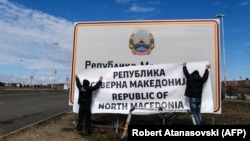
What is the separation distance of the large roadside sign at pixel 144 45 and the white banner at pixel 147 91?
796mm

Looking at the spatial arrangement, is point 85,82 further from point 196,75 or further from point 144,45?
point 196,75

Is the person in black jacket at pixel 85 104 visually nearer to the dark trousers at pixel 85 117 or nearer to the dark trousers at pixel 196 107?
the dark trousers at pixel 85 117

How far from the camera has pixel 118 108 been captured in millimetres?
11414

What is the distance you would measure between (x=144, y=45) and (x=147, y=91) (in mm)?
1945

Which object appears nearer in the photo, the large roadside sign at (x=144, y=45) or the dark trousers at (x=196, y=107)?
the dark trousers at (x=196, y=107)

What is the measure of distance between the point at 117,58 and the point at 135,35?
981mm

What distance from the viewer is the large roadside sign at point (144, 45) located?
12.2 metres

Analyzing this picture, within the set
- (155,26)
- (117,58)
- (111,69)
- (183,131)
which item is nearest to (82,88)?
(111,69)

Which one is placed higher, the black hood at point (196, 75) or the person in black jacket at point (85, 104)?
the black hood at point (196, 75)

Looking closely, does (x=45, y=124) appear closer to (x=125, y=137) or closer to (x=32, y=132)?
(x=32, y=132)

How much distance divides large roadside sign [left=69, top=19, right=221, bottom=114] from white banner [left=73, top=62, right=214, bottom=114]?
0.80m

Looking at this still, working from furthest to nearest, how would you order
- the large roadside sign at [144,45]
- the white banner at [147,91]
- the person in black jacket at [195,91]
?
1. the large roadside sign at [144,45]
2. the white banner at [147,91]
3. the person in black jacket at [195,91]

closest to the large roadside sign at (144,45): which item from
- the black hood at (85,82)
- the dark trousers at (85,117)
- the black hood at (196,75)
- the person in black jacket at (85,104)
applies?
the black hood at (85,82)

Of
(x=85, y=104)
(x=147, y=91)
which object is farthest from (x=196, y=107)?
(x=85, y=104)
